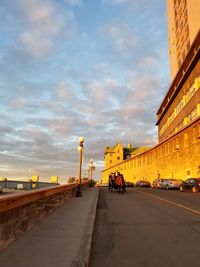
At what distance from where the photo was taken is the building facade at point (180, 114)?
159ft

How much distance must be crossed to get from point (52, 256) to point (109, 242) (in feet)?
8.06

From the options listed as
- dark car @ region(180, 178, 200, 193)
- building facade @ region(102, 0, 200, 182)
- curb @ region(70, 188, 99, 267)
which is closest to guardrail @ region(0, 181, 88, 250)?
curb @ region(70, 188, 99, 267)

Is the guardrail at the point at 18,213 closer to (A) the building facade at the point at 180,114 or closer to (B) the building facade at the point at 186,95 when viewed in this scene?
(A) the building facade at the point at 180,114

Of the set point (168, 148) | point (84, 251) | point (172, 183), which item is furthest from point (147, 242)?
point (168, 148)

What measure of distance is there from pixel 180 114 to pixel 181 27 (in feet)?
89.1

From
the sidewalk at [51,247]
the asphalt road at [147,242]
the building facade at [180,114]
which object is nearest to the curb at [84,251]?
the sidewalk at [51,247]

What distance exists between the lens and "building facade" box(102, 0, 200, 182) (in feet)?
159

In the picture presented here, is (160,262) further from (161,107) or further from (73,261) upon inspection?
(161,107)

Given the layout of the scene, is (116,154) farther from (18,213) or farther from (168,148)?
(18,213)

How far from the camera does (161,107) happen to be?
90.4 meters

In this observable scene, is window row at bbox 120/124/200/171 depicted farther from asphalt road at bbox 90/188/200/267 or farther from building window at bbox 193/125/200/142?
asphalt road at bbox 90/188/200/267

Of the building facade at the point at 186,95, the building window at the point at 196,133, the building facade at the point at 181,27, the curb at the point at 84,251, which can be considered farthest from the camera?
the building facade at the point at 181,27

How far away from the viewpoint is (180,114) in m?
64.4

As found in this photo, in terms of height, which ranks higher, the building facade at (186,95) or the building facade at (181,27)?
the building facade at (181,27)
